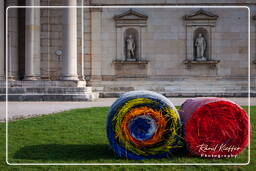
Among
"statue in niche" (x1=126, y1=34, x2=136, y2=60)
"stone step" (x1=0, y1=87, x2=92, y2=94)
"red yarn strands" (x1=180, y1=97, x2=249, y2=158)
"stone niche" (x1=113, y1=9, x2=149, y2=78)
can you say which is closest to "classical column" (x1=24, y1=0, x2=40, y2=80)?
"stone step" (x1=0, y1=87, x2=92, y2=94)

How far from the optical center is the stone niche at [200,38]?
95.7 ft

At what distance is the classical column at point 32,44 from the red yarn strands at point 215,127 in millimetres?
22120

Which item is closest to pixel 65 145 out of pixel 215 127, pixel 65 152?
pixel 65 152

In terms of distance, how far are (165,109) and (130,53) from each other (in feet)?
74.6

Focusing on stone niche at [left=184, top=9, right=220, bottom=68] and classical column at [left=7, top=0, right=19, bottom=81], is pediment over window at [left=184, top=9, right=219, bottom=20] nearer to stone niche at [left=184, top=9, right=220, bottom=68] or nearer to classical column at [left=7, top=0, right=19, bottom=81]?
stone niche at [left=184, top=9, right=220, bottom=68]

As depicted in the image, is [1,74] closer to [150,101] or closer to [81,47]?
[81,47]

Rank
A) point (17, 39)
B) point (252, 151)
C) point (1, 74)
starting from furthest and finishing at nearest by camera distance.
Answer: point (17, 39) < point (1, 74) < point (252, 151)

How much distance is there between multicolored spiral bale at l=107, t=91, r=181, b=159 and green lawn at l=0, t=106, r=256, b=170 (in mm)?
239

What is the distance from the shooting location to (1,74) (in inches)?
1033

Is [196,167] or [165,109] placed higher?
[165,109]

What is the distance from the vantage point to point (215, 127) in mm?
6770

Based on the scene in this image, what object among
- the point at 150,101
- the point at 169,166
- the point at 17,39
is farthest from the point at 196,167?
the point at 17,39

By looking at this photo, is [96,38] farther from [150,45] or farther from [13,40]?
[13,40]

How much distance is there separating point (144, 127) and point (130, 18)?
23.3 m
